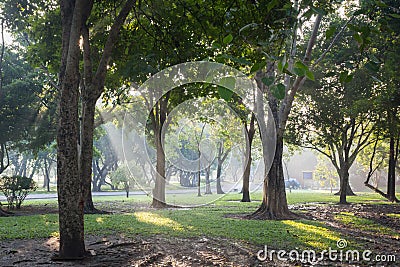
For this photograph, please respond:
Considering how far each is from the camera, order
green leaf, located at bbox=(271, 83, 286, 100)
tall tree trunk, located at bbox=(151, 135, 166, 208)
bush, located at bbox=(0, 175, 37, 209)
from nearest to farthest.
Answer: green leaf, located at bbox=(271, 83, 286, 100), bush, located at bbox=(0, 175, 37, 209), tall tree trunk, located at bbox=(151, 135, 166, 208)

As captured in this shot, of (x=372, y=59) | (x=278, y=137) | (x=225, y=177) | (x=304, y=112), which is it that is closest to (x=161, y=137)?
(x=225, y=177)

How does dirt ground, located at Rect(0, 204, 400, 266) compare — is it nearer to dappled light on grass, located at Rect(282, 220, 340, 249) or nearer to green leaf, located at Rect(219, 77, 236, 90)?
dappled light on grass, located at Rect(282, 220, 340, 249)

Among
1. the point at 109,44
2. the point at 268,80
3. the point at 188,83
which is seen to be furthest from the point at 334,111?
the point at 268,80

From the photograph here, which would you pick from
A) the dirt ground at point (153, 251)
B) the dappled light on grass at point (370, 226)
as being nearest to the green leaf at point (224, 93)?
the dirt ground at point (153, 251)

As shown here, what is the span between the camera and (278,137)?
1232 cm

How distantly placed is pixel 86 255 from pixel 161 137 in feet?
34.7

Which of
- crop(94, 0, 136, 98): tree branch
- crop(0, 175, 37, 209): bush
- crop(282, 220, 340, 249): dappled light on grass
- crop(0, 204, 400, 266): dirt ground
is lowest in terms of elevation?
crop(282, 220, 340, 249): dappled light on grass

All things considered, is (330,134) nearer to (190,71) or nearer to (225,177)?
(225,177)

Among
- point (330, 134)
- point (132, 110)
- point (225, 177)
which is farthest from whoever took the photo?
point (132, 110)

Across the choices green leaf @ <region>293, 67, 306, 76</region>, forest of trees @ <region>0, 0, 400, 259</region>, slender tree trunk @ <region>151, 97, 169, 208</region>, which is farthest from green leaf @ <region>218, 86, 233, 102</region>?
slender tree trunk @ <region>151, 97, 169, 208</region>

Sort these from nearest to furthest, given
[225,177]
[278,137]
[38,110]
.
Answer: [278,137]
[225,177]
[38,110]

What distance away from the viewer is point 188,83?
10.9 m

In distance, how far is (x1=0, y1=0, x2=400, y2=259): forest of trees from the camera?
2.97m

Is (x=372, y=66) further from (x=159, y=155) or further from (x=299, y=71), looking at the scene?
(x=159, y=155)
